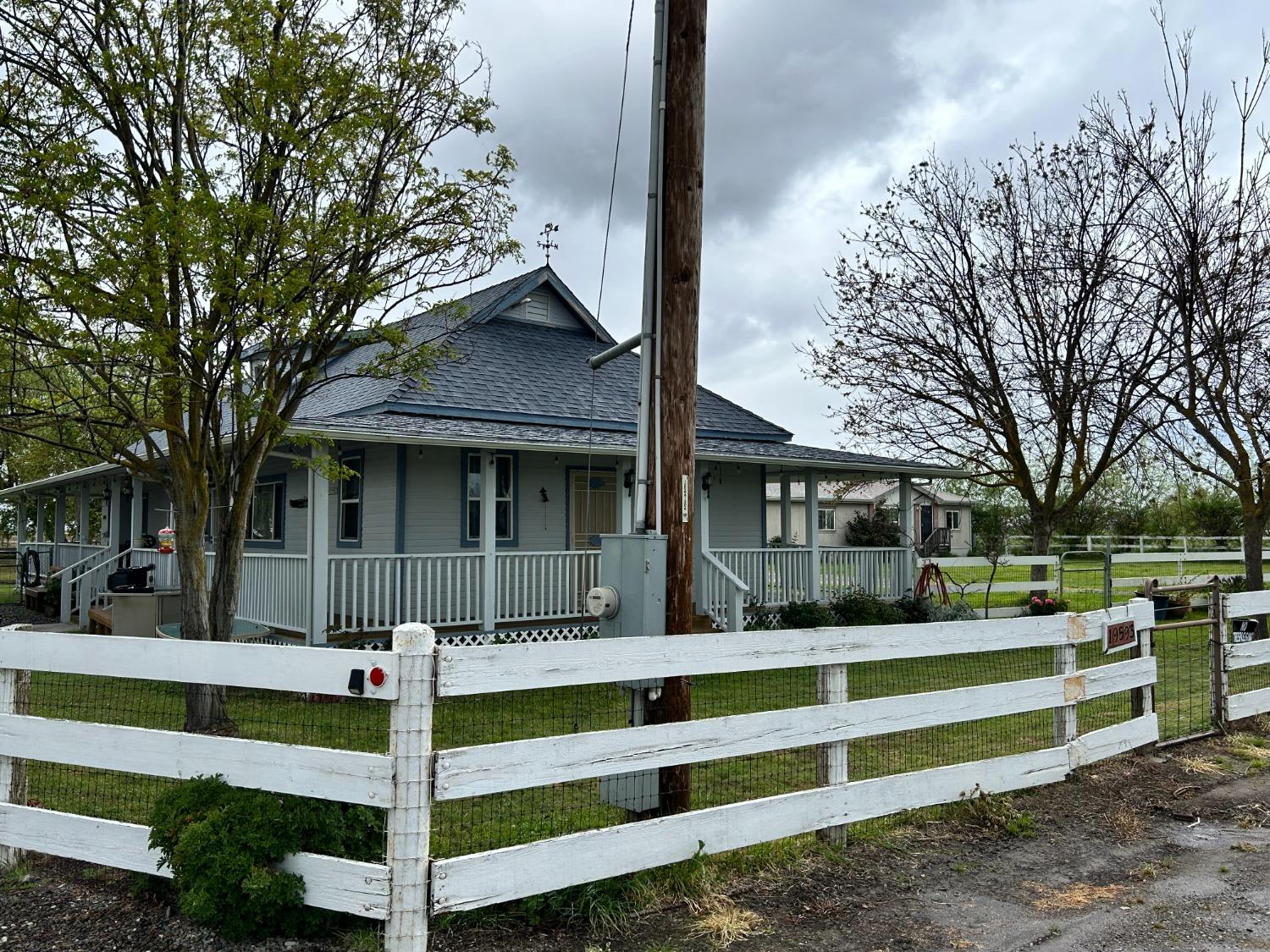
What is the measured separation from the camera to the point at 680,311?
17.1 ft

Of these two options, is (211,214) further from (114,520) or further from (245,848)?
(114,520)

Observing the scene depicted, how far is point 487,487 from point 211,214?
642 cm

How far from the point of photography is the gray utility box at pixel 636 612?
15.9 ft

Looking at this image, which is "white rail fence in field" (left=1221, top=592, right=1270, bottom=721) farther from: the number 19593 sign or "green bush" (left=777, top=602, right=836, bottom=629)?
"green bush" (left=777, top=602, right=836, bottom=629)

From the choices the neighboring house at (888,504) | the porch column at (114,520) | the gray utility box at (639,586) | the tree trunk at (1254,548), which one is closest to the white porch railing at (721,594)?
the tree trunk at (1254,548)

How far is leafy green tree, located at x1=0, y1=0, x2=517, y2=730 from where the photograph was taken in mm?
7418

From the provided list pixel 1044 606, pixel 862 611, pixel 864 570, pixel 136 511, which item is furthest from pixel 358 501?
pixel 1044 606

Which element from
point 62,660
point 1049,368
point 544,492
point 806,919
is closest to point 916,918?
point 806,919

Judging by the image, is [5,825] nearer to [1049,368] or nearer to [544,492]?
[544,492]

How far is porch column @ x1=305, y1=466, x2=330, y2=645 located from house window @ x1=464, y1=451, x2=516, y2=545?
3.20 metres

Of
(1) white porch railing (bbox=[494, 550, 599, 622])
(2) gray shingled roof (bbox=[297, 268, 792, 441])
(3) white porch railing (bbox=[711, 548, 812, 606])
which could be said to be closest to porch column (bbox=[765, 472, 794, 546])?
Result: (2) gray shingled roof (bbox=[297, 268, 792, 441])

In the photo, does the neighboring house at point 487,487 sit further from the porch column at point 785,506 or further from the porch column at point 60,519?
the porch column at point 60,519

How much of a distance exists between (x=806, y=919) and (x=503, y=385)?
13.2 meters

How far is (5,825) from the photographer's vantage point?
14.8 ft
